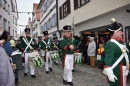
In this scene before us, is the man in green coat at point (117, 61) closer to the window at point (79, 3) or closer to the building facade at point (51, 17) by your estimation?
the window at point (79, 3)

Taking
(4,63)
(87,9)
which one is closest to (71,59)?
(4,63)

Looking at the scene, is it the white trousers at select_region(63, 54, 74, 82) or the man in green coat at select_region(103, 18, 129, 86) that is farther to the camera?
the white trousers at select_region(63, 54, 74, 82)

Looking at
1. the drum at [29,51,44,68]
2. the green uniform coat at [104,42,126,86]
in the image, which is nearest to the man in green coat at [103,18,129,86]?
the green uniform coat at [104,42,126,86]

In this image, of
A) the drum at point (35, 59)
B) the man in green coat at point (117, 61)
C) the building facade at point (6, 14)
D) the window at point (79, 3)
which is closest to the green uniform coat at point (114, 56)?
the man in green coat at point (117, 61)

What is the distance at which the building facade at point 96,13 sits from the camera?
765 centimetres

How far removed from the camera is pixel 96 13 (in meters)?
9.49

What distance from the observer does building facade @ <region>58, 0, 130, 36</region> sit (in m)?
7.65

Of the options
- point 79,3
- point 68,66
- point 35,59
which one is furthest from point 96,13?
point 68,66

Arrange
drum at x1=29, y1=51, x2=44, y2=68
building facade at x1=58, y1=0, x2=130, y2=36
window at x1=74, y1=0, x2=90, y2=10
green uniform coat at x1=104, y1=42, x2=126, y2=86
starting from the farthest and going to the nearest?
window at x1=74, y1=0, x2=90, y2=10 → building facade at x1=58, y1=0, x2=130, y2=36 → drum at x1=29, y1=51, x2=44, y2=68 → green uniform coat at x1=104, y1=42, x2=126, y2=86

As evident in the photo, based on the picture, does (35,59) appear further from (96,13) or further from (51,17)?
(51,17)

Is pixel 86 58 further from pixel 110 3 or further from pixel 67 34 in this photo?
pixel 67 34

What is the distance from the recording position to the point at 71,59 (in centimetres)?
568

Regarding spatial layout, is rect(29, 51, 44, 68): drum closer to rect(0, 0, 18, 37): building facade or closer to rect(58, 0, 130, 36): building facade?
rect(58, 0, 130, 36): building facade

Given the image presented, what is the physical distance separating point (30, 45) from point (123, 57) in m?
4.97
